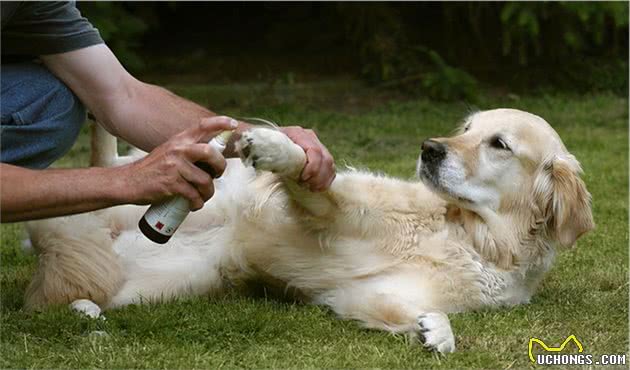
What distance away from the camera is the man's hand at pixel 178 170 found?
9.09 ft

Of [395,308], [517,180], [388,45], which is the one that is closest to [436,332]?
[395,308]

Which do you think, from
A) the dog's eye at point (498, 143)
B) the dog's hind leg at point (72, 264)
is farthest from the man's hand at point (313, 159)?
the dog's hind leg at point (72, 264)

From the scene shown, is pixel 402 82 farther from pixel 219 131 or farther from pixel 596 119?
pixel 219 131

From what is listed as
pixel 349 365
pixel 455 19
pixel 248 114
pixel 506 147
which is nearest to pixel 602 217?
pixel 506 147

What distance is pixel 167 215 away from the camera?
9.46ft

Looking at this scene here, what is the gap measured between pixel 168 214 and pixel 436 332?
0.86 m

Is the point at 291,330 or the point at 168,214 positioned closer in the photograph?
the point at 168,214

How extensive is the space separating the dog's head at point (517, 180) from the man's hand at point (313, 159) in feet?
1.43

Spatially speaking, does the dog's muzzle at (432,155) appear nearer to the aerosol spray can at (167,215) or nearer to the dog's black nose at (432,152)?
the dog's black nose at (432,152)

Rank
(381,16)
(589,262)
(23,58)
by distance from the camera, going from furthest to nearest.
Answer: (381,16)
(589,262)
(23,58)

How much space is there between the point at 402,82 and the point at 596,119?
180cm

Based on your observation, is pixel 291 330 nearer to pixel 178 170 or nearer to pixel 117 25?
pixel 178 170

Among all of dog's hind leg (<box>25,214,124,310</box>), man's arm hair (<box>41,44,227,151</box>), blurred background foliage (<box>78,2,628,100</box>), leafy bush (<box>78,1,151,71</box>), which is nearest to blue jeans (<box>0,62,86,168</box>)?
man's arm hair (<box>41,44,227,151</box>)

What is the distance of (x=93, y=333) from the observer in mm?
3033
